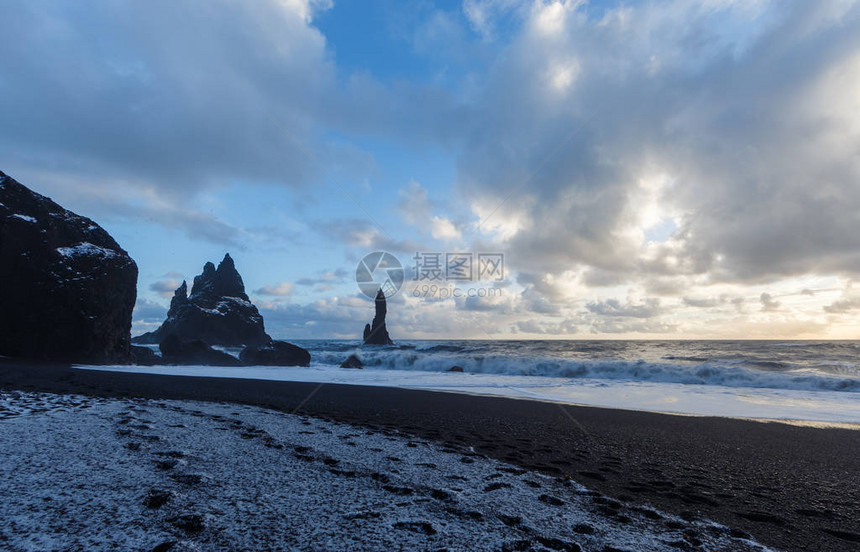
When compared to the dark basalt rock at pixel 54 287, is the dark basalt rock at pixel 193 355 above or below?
below

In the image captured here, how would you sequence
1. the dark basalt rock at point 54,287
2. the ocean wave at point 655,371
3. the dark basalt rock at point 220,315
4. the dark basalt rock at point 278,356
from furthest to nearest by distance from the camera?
the dark basalt rock at point 220,315 < the dark basalt rock at point 278,356 < the dark basalt rock at point 54,287 < the ocean wave at point 655,371

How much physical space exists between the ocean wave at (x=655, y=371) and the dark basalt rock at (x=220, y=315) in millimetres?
45016

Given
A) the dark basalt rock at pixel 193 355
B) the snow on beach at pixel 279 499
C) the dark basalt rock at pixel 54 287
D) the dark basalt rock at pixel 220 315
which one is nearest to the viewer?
the snow on beach at pixel 279 499

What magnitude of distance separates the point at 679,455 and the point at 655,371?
17.8 metres

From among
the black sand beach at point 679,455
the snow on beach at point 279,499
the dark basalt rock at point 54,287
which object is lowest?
the black sand beach at point 679,455

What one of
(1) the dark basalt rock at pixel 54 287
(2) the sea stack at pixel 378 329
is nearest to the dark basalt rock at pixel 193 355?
(1) the dark basalt rock at pixel 54 287

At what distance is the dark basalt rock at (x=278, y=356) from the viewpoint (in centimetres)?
3247

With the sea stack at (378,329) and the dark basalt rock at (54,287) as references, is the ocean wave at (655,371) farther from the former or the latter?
the sea stack at (378,329)

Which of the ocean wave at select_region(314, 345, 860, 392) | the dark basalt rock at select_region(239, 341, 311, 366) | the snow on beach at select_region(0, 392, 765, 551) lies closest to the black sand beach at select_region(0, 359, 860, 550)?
the snow on beach at select_region(0, 392, 765, 551)

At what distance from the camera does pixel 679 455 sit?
5.37m

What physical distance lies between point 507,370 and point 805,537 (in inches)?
940

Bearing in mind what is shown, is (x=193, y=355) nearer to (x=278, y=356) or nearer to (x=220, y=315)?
(x=278, y=356)

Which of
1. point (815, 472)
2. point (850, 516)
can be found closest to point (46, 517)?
point (850, 516)

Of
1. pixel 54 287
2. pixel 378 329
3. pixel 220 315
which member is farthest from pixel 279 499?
pixel 378 329
